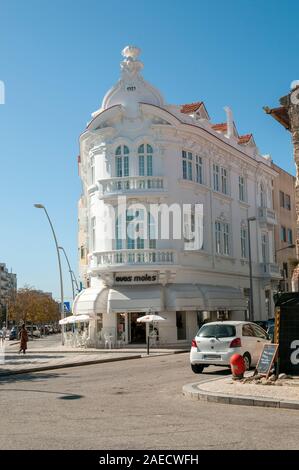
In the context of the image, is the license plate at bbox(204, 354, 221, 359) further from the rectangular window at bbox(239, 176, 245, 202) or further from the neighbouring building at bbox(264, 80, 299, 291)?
the rectangular window at bbox(239, 176, 245, 202)

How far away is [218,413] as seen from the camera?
1055cm

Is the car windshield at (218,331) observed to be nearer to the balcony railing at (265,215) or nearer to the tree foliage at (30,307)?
the balcony railing at (265,215)

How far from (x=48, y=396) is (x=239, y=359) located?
4.79 metres

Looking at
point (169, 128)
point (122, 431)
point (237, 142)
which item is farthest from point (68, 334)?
point (122, 431)

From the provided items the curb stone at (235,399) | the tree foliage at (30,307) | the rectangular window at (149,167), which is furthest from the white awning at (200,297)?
the tree foliage at (30,307)

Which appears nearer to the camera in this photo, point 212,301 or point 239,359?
point 239,359

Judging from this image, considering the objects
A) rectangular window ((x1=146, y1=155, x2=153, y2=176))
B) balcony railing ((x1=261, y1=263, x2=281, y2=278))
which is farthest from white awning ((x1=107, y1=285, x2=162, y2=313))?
balcony railing ((x1=261, y1=263, x2=281, y2=278))

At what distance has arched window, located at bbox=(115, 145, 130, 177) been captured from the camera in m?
36.2

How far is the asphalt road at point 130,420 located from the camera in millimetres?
7945

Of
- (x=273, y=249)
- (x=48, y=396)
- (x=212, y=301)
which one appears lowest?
(x=48, y=396)

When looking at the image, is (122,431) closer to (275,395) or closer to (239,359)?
(275,395)

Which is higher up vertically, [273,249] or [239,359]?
[273,249]

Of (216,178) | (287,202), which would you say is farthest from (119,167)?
(287,202)
